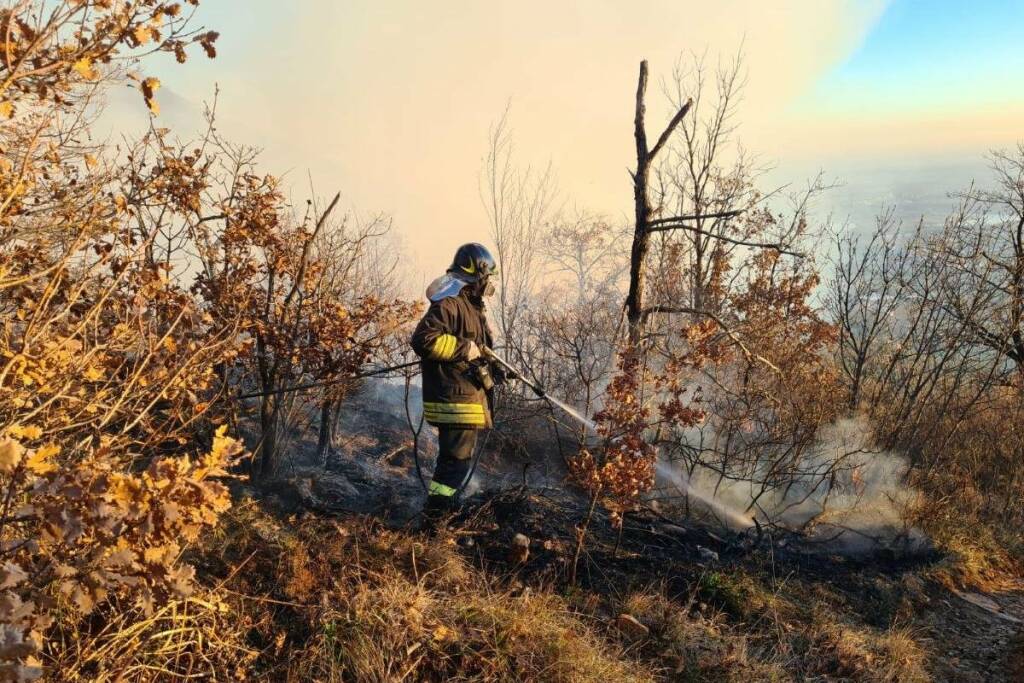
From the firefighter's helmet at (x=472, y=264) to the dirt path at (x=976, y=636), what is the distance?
4259mm

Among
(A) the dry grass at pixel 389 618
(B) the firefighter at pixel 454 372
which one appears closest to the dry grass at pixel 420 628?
(A) the dry grass at pixel 389 618

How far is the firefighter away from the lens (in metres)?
4.25

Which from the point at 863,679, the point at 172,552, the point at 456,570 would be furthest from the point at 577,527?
the point at 172,552

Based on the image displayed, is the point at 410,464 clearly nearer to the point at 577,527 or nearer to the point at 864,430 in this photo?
the point at 577,527

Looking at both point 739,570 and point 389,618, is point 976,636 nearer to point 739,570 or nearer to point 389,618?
point 739,570

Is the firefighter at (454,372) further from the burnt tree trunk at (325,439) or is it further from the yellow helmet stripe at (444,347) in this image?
the burnt tree trunk at (325,439)

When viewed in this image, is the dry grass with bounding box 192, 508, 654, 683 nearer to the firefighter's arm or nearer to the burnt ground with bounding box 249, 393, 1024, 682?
the burnt ground with bounding box 249, 393, 1024, 682

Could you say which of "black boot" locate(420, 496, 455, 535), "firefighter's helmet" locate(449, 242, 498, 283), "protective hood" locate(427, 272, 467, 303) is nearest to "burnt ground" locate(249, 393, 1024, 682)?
"black boot" locate(420, 496, 455, 535)

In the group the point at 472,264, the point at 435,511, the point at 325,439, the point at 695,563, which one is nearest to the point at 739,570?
the point at 695,563

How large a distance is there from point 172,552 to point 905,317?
34.7 ft

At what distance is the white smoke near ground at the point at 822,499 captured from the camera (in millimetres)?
5852

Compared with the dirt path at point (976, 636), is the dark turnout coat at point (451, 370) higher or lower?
higher

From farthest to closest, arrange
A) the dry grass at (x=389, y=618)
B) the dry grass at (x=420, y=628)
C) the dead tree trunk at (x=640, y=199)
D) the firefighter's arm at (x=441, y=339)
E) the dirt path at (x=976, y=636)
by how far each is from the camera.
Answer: the dead tree trunk at (x=640, y=199)
the dirt path at (x=976, y=636)
the firefighter's arm at (x=441, y=339)
the dry grass at (x=389, y=618)
the dry grass at (x=420, y=628)

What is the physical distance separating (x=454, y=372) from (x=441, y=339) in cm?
36
